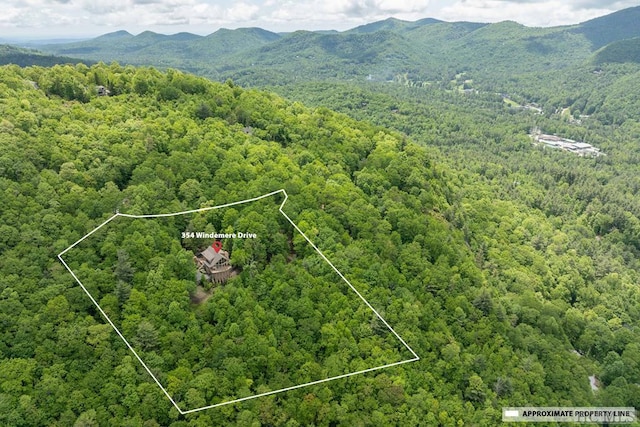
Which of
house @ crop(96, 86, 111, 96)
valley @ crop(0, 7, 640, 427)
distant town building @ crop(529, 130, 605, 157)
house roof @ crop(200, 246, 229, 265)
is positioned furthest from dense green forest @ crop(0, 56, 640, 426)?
distant town building @ crop(529, 130, 605, 157)

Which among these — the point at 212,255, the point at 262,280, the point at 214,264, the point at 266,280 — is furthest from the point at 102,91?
the point at 266,280

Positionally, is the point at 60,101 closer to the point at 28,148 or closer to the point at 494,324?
the point at 28,148

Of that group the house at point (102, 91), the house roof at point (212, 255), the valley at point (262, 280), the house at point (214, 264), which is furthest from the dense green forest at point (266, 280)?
the house roof at point (212, 255)

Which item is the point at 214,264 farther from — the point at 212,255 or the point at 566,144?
the point at 566,144

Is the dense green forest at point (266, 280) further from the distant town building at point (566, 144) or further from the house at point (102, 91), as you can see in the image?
the distant town building at point (566, 144)

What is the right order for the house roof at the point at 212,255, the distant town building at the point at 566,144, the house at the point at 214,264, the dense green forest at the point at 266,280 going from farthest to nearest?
the distant town building at the point at 566,144 < the house roof at the point at 212,255 < the house at the point at 214,264 < the dense green forest at the point at 266,280

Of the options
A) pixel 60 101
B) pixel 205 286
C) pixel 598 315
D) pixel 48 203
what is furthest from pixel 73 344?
pixel 598 315
